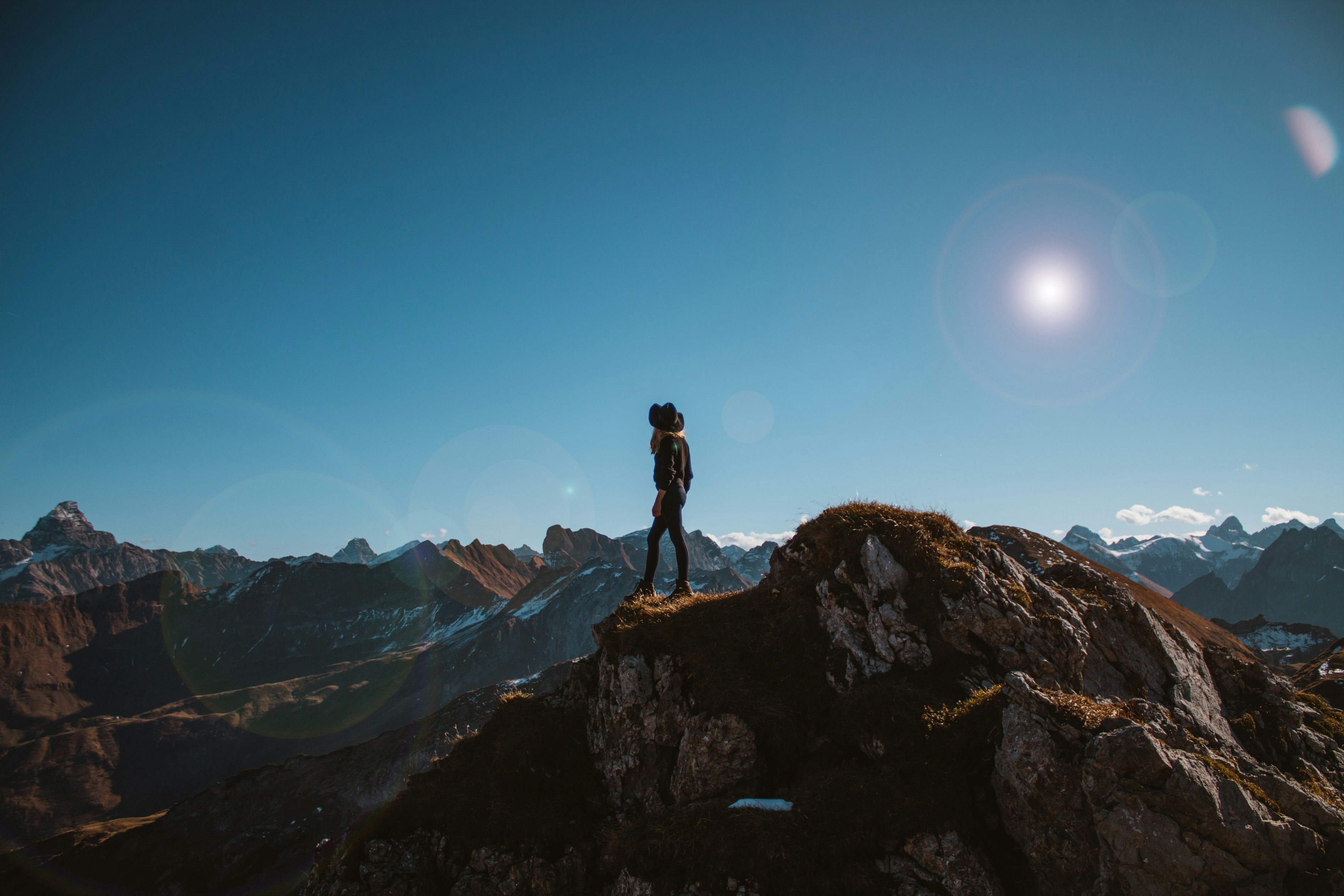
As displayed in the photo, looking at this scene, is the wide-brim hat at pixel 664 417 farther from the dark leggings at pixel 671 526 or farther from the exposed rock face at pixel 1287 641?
the exposed rock face at pixel 1287 641

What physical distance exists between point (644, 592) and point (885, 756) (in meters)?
7.88

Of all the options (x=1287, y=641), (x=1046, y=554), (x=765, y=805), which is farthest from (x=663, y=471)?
(x=1287, y=641)

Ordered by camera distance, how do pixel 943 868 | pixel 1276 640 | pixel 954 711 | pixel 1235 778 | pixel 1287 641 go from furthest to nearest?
pixel 1276 640, pixel 1287 641, pixel 954 711, pixel 943 868, pixel 1235 778

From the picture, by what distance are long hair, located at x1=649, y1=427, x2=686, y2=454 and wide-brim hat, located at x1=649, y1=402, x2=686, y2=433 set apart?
32 millimetres

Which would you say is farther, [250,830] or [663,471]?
[250,830]

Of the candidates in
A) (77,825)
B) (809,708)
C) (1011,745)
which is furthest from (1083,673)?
(77,825)

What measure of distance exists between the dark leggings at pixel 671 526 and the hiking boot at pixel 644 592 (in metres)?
0.14

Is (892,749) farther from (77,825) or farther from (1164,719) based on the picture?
(77,825)

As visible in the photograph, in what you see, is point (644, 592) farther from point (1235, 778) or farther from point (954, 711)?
point (1235, 778)

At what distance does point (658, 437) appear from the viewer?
50.1 feet

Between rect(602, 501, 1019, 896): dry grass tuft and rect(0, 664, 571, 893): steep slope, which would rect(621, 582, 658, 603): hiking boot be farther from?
rect(0, 664, 571, 893): steep slope

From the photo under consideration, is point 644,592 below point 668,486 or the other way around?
below

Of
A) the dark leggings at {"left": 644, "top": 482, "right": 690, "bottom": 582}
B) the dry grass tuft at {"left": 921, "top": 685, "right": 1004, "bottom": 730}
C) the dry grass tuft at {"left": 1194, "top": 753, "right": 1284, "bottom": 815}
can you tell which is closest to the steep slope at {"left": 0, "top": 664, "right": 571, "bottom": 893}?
the dark leggings at {"left": 644, "top": 482, "right": 690, "bottom": 582}

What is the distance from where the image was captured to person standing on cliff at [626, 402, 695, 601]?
15.0m
